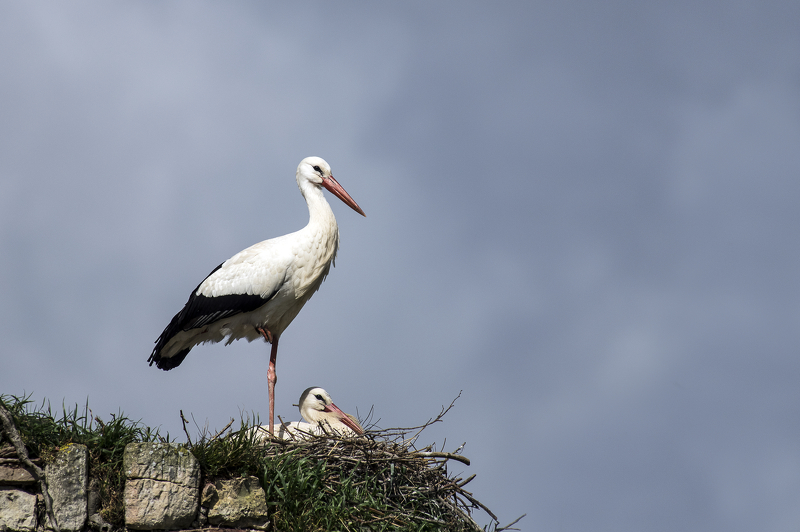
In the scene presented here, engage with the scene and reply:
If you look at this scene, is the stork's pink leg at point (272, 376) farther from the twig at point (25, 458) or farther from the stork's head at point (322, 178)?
the twig at point (25, 458)

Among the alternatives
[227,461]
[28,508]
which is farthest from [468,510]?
[28,508]

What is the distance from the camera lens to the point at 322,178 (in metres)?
7.75

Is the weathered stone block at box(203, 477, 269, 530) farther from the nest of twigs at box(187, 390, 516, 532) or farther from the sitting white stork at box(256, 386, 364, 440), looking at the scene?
the sitting white stork at box(256, 386, 364, 440)

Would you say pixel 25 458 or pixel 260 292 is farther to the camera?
pixel 260 292

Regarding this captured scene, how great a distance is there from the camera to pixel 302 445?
5.71 metres

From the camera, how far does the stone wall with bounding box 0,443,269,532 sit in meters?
4.29

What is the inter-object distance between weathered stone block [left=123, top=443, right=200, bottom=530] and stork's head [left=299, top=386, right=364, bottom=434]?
2363 millimetres

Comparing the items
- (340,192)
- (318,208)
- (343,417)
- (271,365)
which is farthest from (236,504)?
(340,192)

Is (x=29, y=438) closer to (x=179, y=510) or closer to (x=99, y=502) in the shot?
(x=99, y=502)

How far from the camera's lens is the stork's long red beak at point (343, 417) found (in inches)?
274

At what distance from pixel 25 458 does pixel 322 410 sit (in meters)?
3.08

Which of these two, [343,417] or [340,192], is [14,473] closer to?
[343,417]

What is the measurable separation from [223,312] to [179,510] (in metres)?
2.62

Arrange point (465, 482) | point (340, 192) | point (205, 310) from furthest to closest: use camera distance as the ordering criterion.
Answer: point (340, 192), point (205, 310), point (465, 482)
